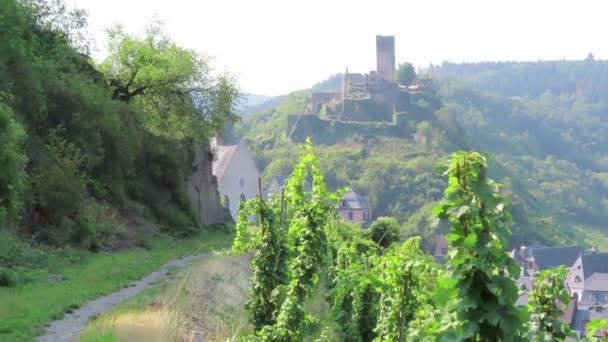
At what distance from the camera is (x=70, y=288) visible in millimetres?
15938

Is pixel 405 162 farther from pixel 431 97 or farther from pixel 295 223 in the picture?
pixel 295 223

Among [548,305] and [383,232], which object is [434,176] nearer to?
[383,232]

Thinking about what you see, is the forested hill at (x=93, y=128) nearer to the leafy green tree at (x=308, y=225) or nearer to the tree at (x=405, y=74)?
the leafy green tree at (x=308, y=225)

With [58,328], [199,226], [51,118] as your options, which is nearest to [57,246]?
[51,118]

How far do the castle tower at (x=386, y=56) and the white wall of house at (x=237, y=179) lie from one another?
130 metres

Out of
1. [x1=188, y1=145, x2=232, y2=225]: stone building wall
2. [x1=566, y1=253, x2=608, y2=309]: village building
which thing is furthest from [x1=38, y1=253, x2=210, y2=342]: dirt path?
[x1=566, y1=253, x2=608, y2=309]: village building

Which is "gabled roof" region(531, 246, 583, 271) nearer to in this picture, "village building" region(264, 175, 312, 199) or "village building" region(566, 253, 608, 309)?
"village building" region(566, 253, 608, 309)

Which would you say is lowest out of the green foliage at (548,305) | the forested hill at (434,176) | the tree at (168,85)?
the forested hill at (434,176)

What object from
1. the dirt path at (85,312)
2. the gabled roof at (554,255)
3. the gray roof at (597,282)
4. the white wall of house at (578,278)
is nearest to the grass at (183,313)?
the dirt path at (85,312)

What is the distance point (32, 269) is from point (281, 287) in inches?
354

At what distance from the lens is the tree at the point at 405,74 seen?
183 m

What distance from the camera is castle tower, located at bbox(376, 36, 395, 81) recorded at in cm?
18550

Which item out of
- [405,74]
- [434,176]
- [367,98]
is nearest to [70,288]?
[434,176]

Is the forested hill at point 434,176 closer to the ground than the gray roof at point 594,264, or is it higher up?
higher up
